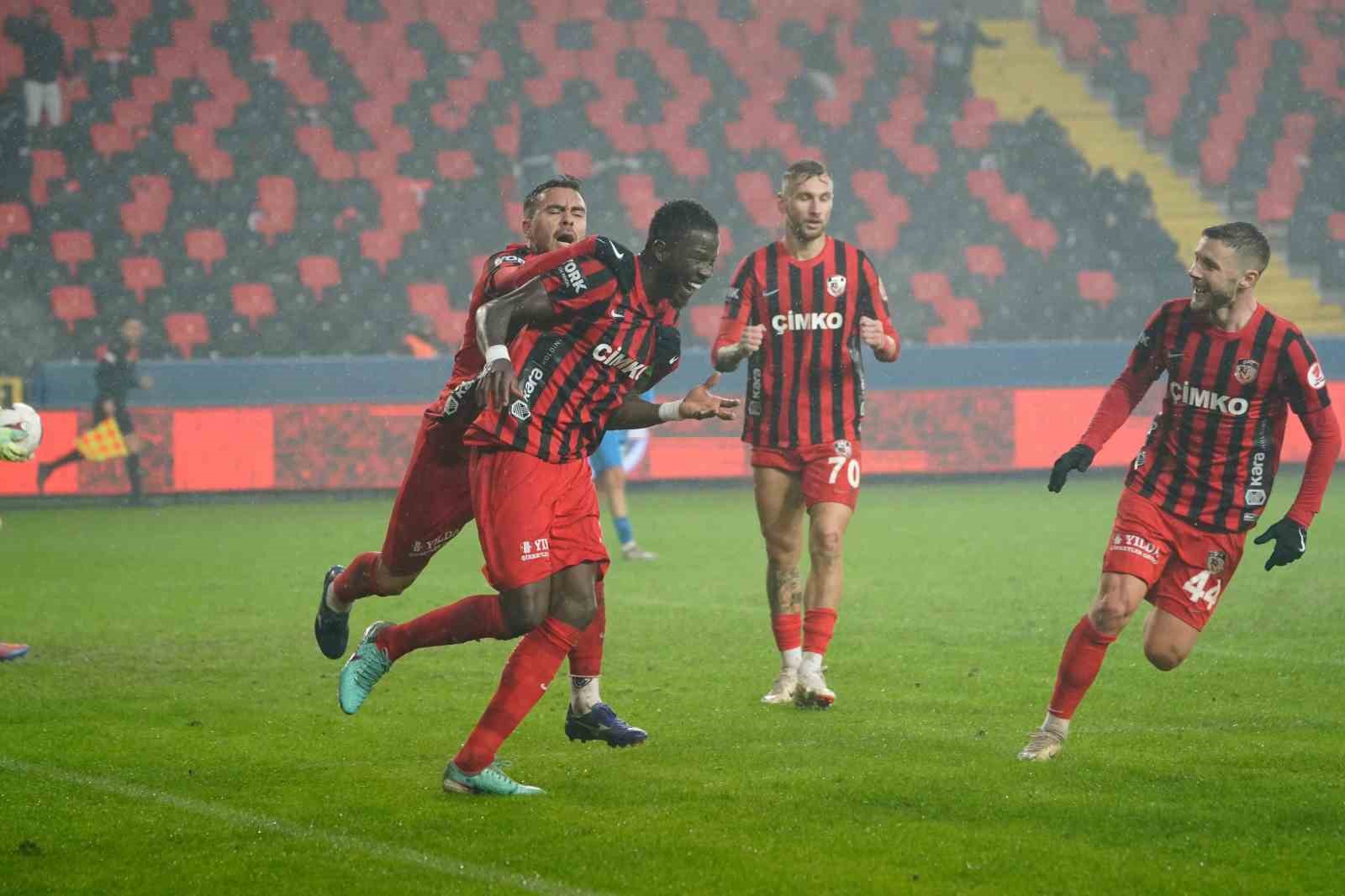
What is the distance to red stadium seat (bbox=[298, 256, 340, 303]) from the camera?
20.5 meters

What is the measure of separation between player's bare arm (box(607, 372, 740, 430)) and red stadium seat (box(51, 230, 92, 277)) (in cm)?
1550

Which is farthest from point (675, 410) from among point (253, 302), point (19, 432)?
point (253, 302)

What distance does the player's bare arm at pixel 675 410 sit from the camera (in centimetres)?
568

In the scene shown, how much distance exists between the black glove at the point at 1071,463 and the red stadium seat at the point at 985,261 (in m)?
17.0

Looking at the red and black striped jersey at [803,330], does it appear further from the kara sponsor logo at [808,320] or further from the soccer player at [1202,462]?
the soccer player at [1202,462]

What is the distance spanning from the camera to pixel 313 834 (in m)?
5.01

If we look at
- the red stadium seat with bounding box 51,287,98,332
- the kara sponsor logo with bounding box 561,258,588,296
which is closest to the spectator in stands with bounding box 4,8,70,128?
the red stadium seat with bounding box 51,287,98,332

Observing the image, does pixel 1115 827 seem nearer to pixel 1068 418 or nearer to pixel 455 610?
pixel 455 610

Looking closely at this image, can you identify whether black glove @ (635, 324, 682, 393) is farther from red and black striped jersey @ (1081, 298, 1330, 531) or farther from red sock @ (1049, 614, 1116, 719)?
red sock @ (1049, 614, 1116, 719)

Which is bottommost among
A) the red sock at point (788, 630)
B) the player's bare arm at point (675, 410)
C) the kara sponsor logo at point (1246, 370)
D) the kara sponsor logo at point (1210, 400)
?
the red sock at point (788, 630)

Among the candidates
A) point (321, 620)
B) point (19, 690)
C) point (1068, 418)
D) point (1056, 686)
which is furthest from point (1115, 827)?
point (1068, 418)

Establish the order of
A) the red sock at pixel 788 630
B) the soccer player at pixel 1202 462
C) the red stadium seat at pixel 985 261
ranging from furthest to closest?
the red stadium seat at pixel 985 261 < the red sock at pixel 788 630 < the soccer player at pixel 1202 462

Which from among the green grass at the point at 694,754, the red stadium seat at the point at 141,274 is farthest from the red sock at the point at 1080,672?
Result: the red stadium seat at the point at 141,274

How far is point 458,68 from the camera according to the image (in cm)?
2355
